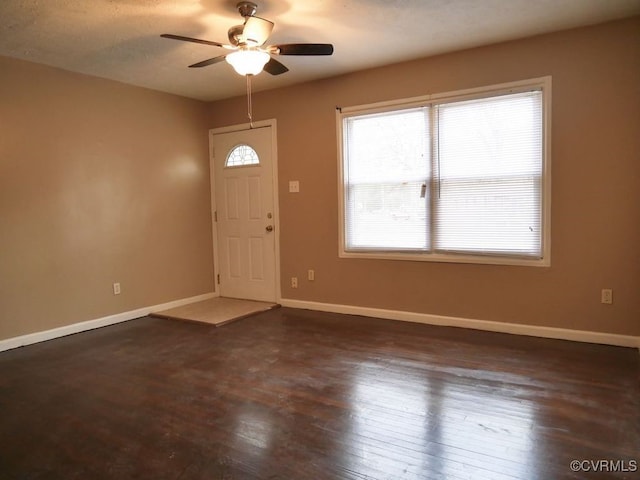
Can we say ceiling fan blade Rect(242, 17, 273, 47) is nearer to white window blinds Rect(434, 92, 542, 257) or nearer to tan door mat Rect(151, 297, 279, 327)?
white window blinds Rect(434, 92, 542, 257)

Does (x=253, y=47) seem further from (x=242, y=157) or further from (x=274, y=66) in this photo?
(x=242, y=157)

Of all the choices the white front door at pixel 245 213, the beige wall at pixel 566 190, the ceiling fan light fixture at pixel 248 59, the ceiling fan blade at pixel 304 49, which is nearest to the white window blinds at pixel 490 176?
the beige wall at pixel 566 190

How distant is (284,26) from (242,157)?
89.6 inches

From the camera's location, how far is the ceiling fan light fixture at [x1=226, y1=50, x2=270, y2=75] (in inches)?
110

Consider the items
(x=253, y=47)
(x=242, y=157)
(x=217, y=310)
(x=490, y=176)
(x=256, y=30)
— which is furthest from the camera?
(x=242, y=157)

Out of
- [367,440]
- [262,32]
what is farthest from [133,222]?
[367,440]

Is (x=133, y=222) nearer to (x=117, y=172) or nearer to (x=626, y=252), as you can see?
(x=117, y=172)

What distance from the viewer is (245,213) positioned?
5.20m

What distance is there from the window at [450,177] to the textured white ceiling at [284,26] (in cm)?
50

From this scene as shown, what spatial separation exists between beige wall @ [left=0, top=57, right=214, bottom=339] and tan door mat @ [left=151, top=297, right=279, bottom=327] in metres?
0.26

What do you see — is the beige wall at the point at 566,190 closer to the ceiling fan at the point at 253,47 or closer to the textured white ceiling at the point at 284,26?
the textured white ceiling at the point at 284,26

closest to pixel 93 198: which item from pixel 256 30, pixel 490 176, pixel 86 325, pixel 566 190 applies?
pixel 86 325

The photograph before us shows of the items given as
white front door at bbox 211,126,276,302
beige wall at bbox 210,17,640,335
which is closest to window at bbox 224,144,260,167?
white front door at bbox 211,126,276,302

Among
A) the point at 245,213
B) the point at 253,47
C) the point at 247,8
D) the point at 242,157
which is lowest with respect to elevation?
the point at 245,213
